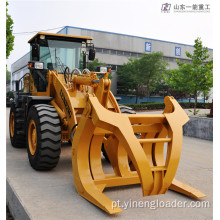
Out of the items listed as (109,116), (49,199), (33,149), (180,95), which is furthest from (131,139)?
(180,95)

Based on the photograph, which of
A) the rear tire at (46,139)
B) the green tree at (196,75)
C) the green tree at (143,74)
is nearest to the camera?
the rear tire at (46,139)

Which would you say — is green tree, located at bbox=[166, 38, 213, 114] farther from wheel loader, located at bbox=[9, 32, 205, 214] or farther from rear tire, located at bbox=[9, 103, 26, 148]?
rear tire, located at bbox=[9, 103, 26, 148]

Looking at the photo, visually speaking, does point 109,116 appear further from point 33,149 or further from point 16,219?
point 33,149

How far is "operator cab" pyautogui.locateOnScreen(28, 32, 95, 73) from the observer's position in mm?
6492

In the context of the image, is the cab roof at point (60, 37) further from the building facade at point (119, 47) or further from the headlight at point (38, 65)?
the building facade at point (119, 47)

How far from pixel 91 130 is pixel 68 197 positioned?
3.34 ft

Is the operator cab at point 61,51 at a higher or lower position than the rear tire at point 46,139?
higher

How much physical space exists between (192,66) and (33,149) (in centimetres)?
1098

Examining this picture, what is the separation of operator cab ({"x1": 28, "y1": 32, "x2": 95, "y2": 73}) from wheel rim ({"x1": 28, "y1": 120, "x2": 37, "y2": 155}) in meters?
1.33

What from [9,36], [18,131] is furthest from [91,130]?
[9,36]

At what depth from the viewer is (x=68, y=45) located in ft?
22.1

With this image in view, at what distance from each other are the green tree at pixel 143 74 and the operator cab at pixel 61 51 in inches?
891

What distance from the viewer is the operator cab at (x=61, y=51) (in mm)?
6492

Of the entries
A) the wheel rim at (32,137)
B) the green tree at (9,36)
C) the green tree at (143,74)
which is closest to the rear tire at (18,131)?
the wheel rim at (32,137)
